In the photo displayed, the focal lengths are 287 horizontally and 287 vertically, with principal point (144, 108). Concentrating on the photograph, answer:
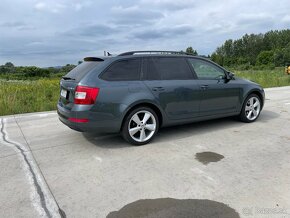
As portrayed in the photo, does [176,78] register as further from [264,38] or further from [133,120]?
[264,38]

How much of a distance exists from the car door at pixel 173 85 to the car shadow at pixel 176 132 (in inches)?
16.8

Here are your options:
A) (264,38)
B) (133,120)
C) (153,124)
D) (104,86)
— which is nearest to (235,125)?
(153,124)

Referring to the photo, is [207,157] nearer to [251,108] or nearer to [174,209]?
[174,209]

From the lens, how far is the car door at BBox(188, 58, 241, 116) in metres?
5.79

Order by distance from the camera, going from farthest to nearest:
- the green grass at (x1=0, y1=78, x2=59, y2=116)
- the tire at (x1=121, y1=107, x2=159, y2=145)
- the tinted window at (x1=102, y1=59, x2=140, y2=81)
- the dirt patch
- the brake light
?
the green grass at (x1=0, y1=78, x2=59, y2=116) < the tire at (x1=121, y1=107, x2=159, y2=145) < the tinted window at (x1=102, y1=59, x2=140, y2=81) < the brake light < the dirt patch

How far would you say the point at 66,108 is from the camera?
497 centimetres

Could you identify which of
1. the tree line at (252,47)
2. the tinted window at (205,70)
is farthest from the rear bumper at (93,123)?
the tree line at (252,47)

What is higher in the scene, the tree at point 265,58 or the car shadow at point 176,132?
the tree at point 265,58

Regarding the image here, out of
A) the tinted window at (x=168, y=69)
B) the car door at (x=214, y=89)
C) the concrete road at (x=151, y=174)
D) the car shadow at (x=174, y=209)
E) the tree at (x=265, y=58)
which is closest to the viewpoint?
the car shadow at (x=174, y=209)

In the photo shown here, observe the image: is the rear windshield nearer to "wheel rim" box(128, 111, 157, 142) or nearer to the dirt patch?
"wheel rim" box(128, 111, 157, 142)

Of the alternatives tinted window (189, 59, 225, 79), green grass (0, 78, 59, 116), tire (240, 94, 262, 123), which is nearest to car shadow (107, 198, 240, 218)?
tinted window (189, 59, 225, 79)

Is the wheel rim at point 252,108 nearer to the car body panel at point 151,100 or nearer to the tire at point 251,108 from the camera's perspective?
the tire at point 251,108

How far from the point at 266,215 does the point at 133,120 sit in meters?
2.68

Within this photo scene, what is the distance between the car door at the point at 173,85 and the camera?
5203 mm
